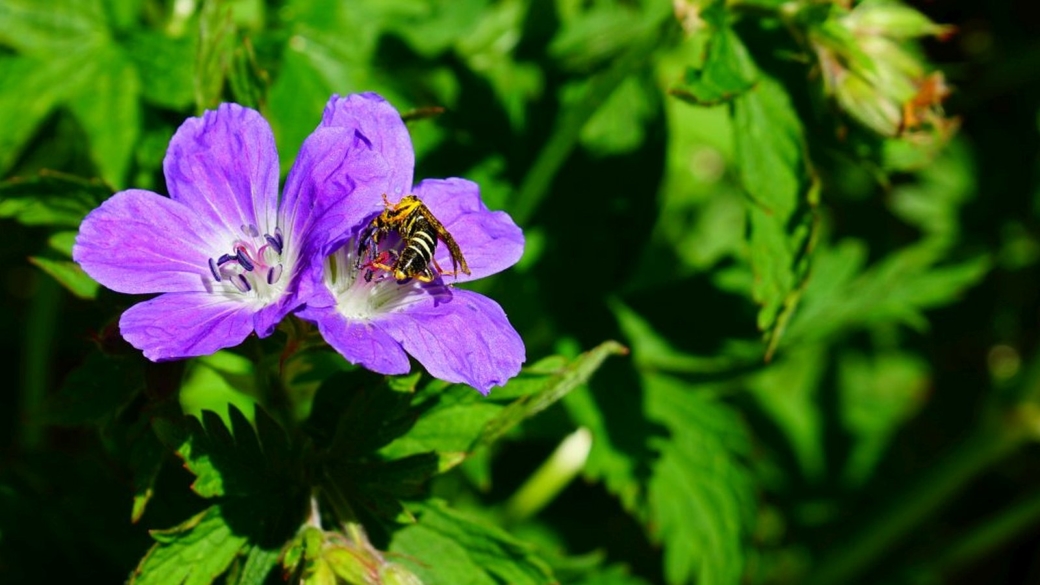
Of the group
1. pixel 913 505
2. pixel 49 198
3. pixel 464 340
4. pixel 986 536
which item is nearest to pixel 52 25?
pixel 49 198

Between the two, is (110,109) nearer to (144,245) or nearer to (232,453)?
(144,245)

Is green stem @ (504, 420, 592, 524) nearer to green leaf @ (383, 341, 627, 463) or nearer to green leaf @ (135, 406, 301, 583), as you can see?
green leaf @ (383, 341, 627, 463)

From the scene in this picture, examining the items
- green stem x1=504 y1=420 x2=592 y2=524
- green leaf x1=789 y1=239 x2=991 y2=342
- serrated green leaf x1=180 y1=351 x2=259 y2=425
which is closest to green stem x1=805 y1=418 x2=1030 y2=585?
green leaf x1=789 y1=239 x2=991 y2=342

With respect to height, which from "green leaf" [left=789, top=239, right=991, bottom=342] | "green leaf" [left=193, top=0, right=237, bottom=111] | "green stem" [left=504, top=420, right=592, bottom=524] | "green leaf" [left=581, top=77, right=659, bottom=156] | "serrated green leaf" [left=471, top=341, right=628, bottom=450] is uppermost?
"green leaf" [left=193, top=0, right=237, bottom=111]

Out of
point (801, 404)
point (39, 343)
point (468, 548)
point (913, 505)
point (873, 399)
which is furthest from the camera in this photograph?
point (873, 399)

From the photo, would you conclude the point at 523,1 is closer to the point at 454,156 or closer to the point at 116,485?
the point at 454,156

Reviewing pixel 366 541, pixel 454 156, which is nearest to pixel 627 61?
pixel 454 156
